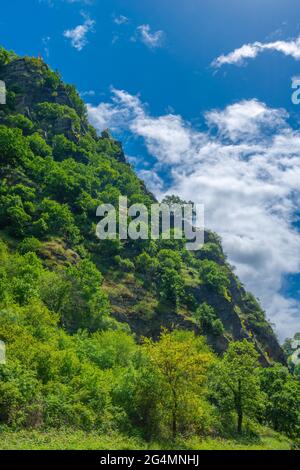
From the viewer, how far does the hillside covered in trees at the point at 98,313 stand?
3744 centimetres

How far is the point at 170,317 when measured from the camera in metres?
97.7

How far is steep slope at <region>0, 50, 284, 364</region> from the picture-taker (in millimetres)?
92125

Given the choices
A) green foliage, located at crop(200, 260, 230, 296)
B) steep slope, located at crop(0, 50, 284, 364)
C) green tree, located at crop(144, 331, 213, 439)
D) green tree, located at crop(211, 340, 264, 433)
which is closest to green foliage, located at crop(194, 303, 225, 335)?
steep slope, located at crop(0, 50, 284, 364)

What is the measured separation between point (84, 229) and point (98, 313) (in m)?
41.6

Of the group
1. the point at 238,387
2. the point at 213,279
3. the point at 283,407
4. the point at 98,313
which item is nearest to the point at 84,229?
the point at 98,313

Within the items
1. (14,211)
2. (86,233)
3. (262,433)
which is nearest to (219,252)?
(86,233)

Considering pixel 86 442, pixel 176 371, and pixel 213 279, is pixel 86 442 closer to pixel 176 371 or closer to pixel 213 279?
pixel 176 371

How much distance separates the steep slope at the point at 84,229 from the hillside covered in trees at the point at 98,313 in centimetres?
41

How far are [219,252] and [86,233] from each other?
83.0 m

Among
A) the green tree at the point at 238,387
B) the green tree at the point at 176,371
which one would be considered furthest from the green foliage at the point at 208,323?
the green tree at the point at 176,371

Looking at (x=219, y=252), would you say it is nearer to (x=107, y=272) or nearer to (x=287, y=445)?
(x=107, y=272)

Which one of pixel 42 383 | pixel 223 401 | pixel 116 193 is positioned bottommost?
pixel 223 401

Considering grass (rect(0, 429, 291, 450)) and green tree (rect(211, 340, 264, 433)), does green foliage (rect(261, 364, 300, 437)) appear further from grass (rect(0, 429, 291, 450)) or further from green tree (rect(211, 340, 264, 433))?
grass (rect(0, 429, 291, 450))

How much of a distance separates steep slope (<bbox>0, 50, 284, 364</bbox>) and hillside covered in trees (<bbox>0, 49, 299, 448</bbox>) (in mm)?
408
